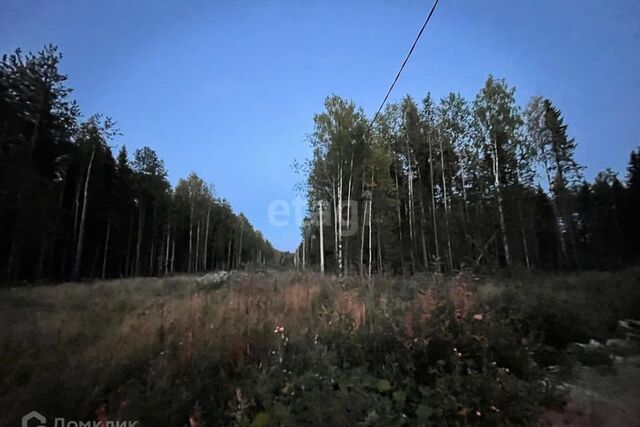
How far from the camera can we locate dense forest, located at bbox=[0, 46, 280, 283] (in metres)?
16.3

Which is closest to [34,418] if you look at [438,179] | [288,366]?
[288,366]

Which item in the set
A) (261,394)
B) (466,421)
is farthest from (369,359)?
(261,394)

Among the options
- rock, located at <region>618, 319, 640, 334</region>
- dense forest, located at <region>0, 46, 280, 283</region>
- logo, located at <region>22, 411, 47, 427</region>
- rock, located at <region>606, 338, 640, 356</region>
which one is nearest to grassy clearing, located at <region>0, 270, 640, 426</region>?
logo, located at <region>22, 411, 47, 427</region>

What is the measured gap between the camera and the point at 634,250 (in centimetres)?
3153

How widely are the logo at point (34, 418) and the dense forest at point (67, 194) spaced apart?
1690 cm

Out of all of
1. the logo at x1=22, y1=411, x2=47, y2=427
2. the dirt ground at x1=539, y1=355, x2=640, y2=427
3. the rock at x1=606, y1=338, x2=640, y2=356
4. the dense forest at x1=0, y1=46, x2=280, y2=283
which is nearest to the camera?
the logo at x1=22, y1=411, x2=47, y2=427

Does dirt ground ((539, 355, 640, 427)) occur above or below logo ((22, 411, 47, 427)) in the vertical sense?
below

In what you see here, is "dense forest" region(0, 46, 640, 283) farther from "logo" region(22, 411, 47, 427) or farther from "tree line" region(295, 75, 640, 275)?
"logo" region(22, 411, 47, 427)

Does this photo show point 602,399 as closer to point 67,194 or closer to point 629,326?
point 629,326

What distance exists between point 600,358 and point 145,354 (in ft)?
20.6

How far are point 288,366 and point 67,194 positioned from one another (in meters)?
30.9

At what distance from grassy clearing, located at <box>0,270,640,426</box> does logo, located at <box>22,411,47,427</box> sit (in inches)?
1.7

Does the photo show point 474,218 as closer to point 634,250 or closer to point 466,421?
point 466,421

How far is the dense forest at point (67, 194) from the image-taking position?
1633 cm
